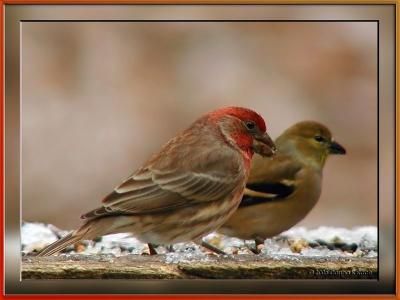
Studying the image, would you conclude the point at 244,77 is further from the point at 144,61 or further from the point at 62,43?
the point at 62,43

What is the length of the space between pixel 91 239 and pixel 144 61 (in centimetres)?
113

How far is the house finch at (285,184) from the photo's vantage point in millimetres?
7219

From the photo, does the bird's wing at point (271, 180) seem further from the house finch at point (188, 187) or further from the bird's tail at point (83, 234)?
the bird's tail at point (83, 234)

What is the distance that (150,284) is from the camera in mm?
7078

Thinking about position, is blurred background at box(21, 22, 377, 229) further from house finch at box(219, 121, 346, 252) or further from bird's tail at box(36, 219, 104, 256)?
bird's tail at box(36, 219, 104, 256)

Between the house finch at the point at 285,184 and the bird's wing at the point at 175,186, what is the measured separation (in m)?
0.25

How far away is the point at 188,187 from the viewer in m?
6.98

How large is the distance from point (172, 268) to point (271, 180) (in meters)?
0.75

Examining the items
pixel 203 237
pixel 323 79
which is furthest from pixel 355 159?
pixel 203 237

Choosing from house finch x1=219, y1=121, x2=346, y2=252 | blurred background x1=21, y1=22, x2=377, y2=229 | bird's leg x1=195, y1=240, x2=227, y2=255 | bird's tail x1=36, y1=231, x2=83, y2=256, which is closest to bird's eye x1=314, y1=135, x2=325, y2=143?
house finch x1=219, y1=121, x2=346, y2=252

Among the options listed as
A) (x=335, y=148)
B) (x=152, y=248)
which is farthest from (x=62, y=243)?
(x=335, y=148)

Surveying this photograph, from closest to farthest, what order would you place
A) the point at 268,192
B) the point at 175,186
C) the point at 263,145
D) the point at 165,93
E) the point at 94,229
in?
the point at 94,229 → the point at 175,186 → the point at 263,145 → the point at 268,192 → the point at 165,93

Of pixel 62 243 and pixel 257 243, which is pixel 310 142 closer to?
pixel 257 243

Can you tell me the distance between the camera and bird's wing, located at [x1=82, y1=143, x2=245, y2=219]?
22.6 ft
